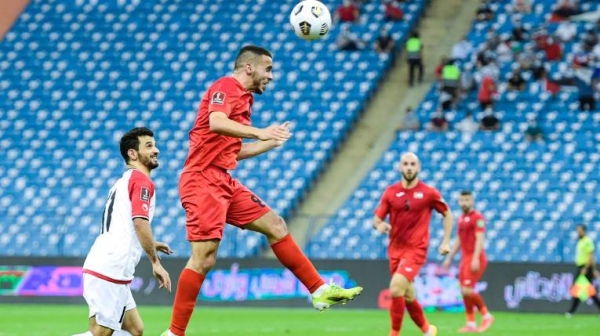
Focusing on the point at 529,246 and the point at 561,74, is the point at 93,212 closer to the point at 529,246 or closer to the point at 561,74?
the point at 529,246

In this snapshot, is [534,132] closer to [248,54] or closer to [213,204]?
[248,54]

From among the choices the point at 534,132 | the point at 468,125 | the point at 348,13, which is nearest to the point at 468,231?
the point at 534,132

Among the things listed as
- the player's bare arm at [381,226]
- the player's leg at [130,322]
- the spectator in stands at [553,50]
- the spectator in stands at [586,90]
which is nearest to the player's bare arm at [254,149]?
the player's leg at [130,322]

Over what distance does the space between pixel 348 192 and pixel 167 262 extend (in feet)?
17.4

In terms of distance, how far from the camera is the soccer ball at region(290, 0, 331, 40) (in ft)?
36.4

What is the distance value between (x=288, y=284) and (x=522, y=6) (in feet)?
34.5

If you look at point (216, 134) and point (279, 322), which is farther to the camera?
point (279, 322)

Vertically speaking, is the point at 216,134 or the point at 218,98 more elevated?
the point at 218,98

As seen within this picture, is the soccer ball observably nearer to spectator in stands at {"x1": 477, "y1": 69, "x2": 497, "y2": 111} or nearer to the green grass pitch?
the green grass pitch

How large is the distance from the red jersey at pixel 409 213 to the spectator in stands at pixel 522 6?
15.8 metres

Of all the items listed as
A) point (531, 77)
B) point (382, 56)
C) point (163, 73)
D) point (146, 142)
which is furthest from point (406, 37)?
point (146, 142)

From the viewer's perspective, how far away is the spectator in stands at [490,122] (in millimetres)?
26156

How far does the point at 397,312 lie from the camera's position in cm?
1309

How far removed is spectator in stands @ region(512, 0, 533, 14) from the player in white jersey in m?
21.4
